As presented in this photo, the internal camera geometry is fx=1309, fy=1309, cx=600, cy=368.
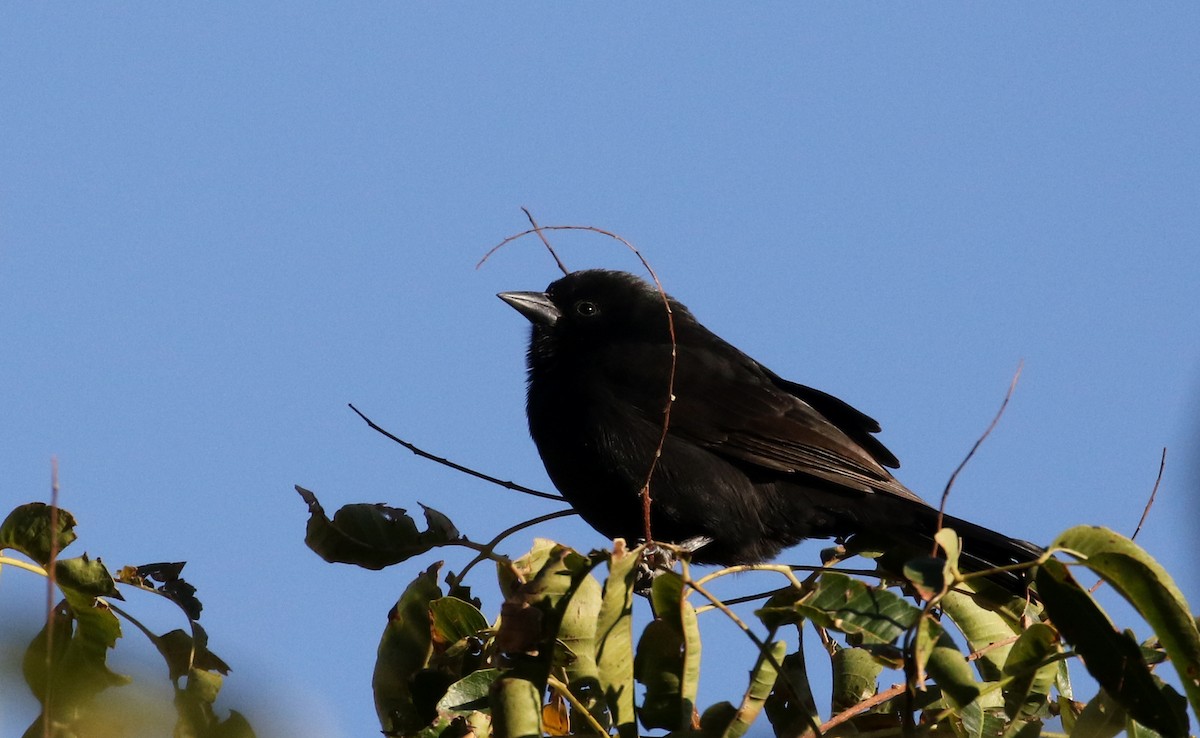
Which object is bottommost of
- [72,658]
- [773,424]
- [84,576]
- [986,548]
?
[72,658]

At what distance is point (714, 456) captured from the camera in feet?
16.0

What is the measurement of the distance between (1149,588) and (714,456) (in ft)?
8.82

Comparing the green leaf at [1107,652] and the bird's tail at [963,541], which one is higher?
the bird's tail at [963,541]

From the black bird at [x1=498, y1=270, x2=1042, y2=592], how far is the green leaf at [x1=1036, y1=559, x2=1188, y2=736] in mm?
1822

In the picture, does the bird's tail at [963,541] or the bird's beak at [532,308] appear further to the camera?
the bird's beak at [532,308]

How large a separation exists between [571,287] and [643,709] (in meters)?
3.33

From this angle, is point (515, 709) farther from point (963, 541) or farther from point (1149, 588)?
point (963, 541)

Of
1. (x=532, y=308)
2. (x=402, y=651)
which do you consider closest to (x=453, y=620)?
(x=402, y=651)

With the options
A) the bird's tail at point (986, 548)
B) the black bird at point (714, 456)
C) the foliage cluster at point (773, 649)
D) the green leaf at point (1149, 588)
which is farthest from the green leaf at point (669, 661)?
the black bird at point (714, 456)

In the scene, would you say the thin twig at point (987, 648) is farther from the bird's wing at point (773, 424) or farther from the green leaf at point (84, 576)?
the green leaf at point (84, 576)

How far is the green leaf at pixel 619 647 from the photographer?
2527mm

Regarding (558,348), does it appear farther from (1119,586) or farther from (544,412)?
(1119,586)

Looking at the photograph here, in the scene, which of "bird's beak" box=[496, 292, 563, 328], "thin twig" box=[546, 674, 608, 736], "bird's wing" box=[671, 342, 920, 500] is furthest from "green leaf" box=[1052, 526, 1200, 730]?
"bird's beak" box=[496, 292, 563, 328]

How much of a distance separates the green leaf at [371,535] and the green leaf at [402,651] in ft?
0.83
